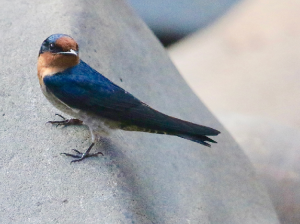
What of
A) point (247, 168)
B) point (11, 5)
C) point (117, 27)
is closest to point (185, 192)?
point (247, 168)

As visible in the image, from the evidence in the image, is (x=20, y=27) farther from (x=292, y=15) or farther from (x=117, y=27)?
(x=292, y=15)

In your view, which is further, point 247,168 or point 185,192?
point 247,168

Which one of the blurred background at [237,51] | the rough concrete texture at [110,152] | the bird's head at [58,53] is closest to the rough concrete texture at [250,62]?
the blurred background at [237,51]

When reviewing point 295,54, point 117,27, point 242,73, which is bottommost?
point 242,73

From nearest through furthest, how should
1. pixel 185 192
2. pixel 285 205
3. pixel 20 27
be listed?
1. pixel 185 192
2. pixel 20 27
3. pixel 285 205

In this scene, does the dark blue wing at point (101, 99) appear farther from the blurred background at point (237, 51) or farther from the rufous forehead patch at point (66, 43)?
the blurred background at point (237, 51)

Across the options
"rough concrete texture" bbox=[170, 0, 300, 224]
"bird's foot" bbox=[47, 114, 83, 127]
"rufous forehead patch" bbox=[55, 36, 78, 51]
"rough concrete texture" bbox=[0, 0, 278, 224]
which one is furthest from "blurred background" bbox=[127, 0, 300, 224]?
"rufous forehead patch" bbox=[55, 36, 78, 51]
